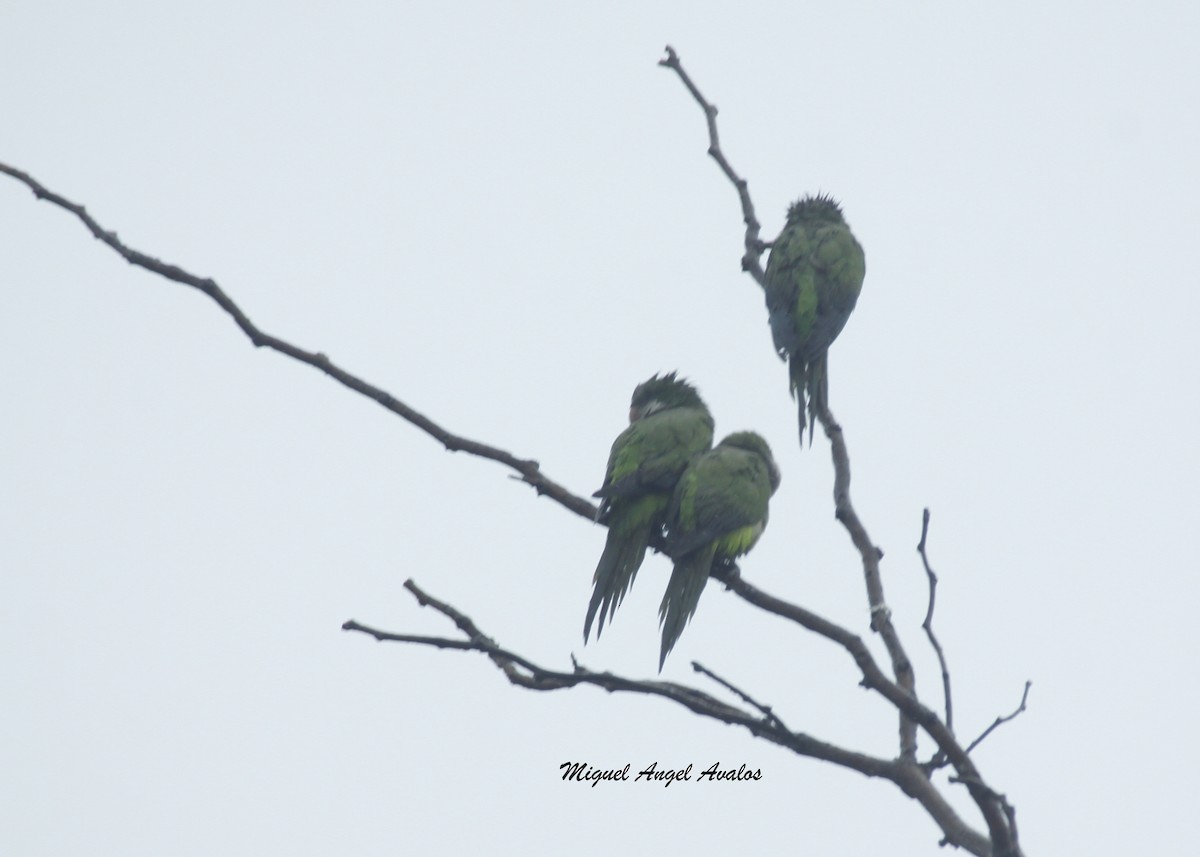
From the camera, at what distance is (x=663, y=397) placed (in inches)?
266

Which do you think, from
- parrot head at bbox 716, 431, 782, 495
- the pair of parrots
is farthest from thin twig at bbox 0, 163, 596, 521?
parrot head at bbox 716, 431, 782, 495

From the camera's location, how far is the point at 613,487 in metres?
5.47

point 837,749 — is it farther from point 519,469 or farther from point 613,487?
point 613,487

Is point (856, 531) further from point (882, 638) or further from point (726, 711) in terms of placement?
point (726, 711)

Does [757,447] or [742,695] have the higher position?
[757,447]

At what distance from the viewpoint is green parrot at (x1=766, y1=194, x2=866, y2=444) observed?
668 cm

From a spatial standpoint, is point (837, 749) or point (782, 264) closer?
point (837, 749)

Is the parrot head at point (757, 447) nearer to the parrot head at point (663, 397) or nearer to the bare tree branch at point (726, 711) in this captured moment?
the parrot head at point (663, 397)

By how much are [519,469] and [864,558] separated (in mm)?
1196

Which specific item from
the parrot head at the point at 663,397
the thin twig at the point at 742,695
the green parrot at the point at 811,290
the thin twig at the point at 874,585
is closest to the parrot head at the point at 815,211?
the green parrot at the point at 811,290

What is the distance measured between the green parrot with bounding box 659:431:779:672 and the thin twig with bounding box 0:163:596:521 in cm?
110

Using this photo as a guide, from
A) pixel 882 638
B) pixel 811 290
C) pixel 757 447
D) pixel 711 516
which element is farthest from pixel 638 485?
pixel 811 290

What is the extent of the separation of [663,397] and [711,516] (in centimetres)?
137

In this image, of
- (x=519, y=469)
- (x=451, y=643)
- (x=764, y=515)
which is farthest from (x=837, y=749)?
(x=764, y=515)
